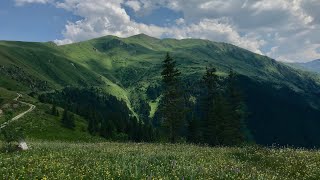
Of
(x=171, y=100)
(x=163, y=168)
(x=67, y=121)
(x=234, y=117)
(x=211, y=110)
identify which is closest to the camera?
(x=163, y=168)

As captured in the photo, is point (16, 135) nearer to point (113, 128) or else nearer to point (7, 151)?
point (7, 151)

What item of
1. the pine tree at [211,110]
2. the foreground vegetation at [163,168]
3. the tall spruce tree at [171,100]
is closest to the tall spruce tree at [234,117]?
the pine tree at [211,110]

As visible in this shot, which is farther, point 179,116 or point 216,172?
point 179,116

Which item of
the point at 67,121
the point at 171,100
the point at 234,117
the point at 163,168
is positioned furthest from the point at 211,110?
the point at 163,168

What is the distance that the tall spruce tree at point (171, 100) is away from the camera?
66.6 metres

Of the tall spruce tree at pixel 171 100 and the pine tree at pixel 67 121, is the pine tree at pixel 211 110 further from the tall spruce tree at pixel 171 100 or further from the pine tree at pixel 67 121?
the pine tree at pixel 67 121

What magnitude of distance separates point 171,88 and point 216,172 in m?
53.2

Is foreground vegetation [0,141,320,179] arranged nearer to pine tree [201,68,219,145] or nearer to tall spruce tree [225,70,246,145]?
pine tree [201,68,219,145]

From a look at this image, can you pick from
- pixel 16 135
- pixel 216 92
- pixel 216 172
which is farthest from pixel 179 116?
pixel 216 172

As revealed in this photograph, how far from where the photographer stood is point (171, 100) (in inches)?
2689

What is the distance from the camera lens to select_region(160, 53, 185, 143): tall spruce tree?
219 feet

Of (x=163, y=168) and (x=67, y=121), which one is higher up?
(x=163, y=168)

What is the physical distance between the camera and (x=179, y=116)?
227 ft

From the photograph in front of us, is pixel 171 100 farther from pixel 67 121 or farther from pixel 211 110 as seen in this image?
pixel 67 121
